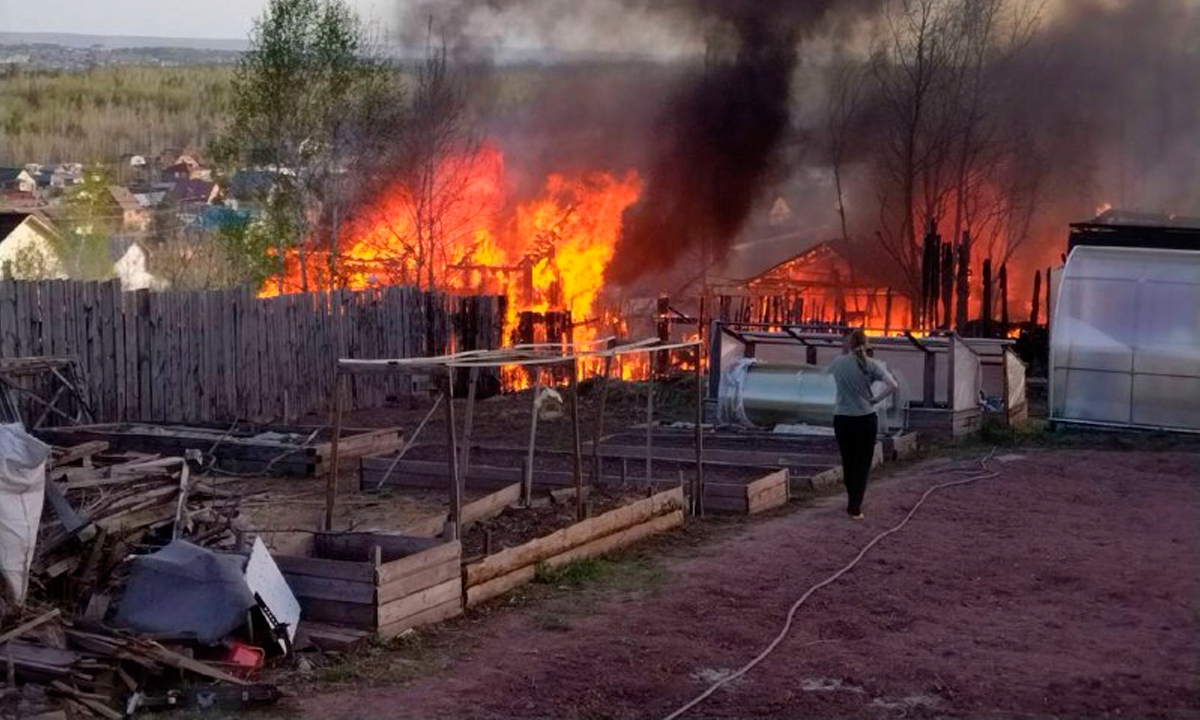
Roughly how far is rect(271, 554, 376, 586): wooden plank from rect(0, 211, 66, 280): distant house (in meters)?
31.5

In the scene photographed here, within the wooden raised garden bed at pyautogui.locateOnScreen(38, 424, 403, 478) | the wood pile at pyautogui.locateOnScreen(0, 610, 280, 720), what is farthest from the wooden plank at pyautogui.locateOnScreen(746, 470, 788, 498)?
the wood pile at pyautogui.locateOnScreen(0, 610, 280, 720)

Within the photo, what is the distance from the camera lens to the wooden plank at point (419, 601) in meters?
9.26

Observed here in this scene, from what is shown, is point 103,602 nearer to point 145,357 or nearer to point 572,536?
point 572,536

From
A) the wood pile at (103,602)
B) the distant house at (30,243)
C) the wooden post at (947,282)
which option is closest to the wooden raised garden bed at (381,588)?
the wood pile at (103,602)

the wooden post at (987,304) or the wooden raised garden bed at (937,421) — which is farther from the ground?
→ the wooden post at (987,304)

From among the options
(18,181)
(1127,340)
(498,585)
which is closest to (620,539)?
(498,585)

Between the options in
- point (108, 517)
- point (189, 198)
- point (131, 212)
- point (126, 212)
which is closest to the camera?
point (108, 517)

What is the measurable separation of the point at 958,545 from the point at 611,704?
5.52 metres

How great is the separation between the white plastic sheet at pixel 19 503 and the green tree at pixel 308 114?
77.2ft

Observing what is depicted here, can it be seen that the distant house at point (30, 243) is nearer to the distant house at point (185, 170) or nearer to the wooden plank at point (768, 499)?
the distant house at point (185, 170)

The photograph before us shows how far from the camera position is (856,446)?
13.6m

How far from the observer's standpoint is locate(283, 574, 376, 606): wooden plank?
9266 mm

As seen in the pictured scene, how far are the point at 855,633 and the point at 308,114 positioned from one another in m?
26.0

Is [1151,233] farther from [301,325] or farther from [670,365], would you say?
[301,325]
